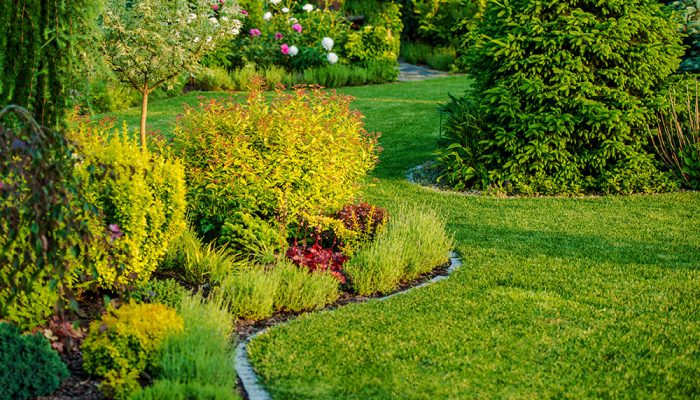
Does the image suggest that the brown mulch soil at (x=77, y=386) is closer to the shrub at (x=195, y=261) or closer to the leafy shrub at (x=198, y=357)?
the leafy shrub at (x=198, y=357)

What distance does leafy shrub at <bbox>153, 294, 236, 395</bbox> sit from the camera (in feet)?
13.7

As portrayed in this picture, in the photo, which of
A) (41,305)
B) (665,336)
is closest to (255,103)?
(41,305)

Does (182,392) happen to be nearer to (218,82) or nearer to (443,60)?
(218,82)

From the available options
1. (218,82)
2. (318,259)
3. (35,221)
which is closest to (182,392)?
(35,221)

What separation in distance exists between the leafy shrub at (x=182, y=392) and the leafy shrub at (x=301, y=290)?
1.56 metres

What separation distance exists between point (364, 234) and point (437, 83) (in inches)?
462

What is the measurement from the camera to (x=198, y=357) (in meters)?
4.18

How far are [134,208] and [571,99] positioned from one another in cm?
566

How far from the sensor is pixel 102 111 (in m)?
14.2

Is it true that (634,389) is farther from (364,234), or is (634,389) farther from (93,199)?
(93,199)

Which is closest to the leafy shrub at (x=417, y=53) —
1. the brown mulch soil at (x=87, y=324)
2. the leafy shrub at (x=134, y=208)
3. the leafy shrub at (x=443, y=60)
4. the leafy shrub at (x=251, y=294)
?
the leafy shrub at (x=443, y=60)

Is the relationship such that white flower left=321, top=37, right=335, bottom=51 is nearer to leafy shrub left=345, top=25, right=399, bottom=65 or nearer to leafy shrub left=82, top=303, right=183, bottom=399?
leafy shrub left=345, top=25, right=399, bottom=65

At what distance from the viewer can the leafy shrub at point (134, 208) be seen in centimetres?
522


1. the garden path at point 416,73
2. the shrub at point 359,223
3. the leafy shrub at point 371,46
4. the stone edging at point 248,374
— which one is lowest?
the stone edging at point 248,374
